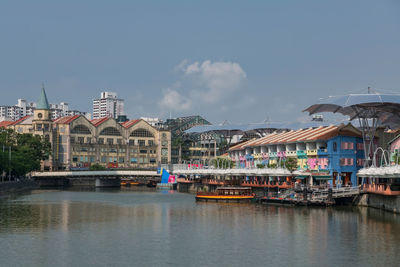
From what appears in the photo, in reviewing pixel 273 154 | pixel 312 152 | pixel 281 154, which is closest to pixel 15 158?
pixel 273 154

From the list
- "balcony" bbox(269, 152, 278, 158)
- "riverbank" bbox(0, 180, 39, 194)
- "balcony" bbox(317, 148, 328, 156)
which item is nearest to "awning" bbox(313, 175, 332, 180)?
"balcony" bbox(317, 148, 328, 156)

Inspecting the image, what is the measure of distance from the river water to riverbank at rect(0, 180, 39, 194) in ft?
149

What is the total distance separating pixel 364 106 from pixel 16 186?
90.3 metres

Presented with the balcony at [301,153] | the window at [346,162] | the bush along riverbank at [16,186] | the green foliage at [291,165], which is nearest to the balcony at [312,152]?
the balcony at [301,153]

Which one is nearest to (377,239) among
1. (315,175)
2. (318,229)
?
(318,229)

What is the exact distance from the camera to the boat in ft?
394

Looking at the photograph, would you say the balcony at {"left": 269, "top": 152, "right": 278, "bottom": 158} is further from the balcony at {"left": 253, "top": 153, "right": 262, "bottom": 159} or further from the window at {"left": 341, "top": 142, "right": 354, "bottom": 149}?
the window at {"left": 341, "top": 142, "right": 354, "bottom": 149}

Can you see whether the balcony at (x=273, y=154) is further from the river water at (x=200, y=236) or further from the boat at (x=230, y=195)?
the river water at (x=200, y=236)

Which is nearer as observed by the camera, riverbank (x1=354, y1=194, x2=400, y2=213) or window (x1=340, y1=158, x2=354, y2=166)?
riverbank (x1=354, y1=194, x2=400, y2=213)

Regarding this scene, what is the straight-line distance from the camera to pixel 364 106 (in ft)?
373

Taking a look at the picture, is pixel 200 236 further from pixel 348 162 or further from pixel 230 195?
pixel 348 162

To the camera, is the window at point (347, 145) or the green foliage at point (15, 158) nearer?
the window at point (347, 145)

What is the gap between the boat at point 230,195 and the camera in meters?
120

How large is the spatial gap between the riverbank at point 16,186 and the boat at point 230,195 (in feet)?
165
